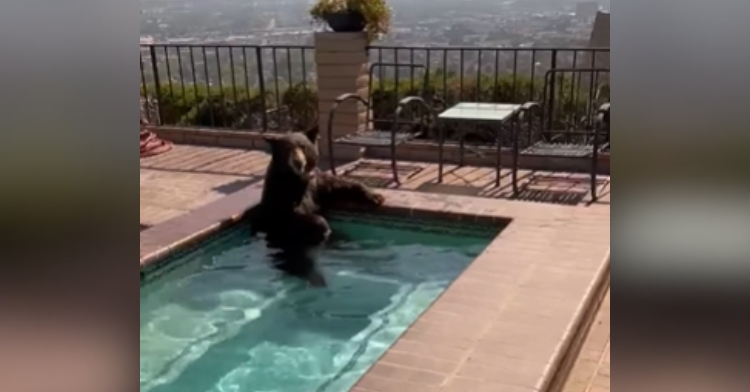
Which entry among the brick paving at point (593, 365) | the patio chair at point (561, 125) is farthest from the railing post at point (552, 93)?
the brick paving at point (593, 365)

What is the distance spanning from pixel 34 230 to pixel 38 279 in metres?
0.06

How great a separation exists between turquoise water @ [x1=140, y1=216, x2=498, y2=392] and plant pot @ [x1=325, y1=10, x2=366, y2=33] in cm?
225

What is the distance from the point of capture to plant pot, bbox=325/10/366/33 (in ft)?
21.9

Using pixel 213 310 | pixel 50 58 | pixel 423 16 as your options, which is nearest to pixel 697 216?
pixel 50 58

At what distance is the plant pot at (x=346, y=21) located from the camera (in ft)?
21.9

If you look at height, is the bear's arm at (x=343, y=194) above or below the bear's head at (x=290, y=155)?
below

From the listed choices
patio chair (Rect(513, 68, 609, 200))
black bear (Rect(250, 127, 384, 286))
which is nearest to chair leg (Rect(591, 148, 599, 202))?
patio chair (Rect(513, 68, 609, 200))

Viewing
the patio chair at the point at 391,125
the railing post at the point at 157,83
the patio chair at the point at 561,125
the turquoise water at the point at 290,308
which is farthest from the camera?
the railing post at the point at 157,83

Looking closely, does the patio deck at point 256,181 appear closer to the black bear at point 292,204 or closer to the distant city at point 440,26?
the black bear at point 292,204

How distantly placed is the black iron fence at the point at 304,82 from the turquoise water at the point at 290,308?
87.5 inches

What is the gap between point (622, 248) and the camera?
747mm

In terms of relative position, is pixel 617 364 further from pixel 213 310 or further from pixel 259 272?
pixel 259 272

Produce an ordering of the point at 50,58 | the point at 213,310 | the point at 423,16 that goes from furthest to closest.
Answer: the point at 423,16 < the point at 213,310 < the point at 50,58

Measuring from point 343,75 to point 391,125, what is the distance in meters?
0.78
